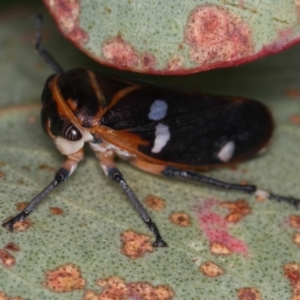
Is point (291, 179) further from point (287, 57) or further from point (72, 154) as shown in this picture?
point (72, 154)

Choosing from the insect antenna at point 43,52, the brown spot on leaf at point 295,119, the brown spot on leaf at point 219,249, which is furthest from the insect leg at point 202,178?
the insect antenna at point 43,52

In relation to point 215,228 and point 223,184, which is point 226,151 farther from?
point 215,228

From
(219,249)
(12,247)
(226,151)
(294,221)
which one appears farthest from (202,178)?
(12,247)

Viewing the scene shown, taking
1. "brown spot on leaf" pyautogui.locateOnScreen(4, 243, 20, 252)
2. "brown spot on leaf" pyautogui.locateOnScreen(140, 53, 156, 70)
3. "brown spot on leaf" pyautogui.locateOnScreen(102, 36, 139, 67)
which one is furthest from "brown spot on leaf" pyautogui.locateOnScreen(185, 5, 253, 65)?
"brown spot on leaf" pyautogui.locateOnScreen(4, 243, 20, 252)

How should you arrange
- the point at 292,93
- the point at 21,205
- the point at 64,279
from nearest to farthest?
the point at 64,279 < the point at 21,205 < the point at 292,93

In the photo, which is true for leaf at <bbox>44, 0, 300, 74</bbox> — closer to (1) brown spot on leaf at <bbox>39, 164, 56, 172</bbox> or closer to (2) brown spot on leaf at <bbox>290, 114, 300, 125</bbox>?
(1) brown spot on leaf at <bbox>39, 164, 56, 172</bbox>

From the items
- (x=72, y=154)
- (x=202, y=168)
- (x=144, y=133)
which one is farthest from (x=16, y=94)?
(x=202, y=168)
